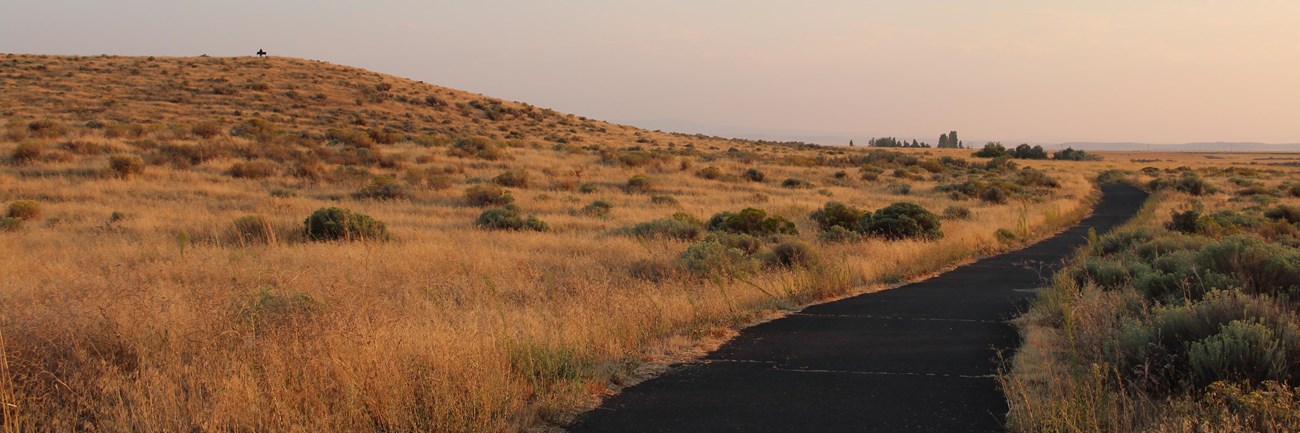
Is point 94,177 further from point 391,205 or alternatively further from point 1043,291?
point 1043,291

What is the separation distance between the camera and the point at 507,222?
19922mm

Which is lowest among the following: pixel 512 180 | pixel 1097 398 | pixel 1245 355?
pixel 512 180

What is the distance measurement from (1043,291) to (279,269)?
10.5m

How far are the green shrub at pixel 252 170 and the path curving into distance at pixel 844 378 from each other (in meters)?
23.2

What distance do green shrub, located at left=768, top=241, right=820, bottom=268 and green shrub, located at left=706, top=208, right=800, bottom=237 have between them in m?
5.19

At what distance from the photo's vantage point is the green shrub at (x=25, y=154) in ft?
88.4

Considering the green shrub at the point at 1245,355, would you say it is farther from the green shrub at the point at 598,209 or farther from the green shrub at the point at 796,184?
the green shrub at the point at 796,184

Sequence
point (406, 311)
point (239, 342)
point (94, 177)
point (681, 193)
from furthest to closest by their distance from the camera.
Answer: point (681, 193) < point (94, 177) < point (406, 311) < point (239, 342)

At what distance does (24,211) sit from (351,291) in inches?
581

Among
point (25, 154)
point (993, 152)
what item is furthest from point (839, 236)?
point (993, 152)

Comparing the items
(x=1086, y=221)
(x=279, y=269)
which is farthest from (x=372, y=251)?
(x=1086, y=221)

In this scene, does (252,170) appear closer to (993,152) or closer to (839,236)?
(839,236)

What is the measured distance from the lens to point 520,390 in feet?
19.7

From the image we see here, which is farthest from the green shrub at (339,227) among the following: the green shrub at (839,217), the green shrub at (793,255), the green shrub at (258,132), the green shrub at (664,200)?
the green shrub at (258,132)
